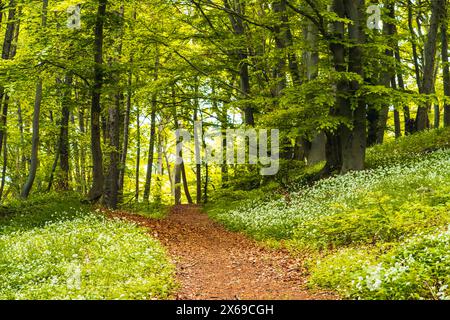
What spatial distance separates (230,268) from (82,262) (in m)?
3.31

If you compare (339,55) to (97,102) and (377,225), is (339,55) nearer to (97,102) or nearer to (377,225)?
(97,102)

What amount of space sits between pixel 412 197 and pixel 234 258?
4750 mm

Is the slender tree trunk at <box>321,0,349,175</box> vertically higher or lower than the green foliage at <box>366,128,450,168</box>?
higher

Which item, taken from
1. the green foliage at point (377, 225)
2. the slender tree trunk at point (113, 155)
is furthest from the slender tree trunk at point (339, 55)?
the slender tree trunk at point (113, 155)

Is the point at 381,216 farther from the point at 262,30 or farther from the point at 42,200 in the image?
the point at 262,30

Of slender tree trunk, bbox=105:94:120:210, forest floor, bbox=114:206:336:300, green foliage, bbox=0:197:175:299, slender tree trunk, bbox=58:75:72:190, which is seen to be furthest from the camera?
slender tree trunk, bbox=58:75:72:190

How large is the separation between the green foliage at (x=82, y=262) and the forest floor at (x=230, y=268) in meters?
0.57

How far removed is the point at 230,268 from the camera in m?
10.9

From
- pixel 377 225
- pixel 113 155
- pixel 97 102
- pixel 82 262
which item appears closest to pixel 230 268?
pixel 82 262

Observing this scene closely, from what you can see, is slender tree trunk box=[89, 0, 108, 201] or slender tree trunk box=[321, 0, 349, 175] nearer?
slender tree trunk box=[321, 0, 349, 175]

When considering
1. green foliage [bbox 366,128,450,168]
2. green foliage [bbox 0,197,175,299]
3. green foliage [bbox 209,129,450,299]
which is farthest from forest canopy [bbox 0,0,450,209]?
green foliage [bbox 0,197,175,299]

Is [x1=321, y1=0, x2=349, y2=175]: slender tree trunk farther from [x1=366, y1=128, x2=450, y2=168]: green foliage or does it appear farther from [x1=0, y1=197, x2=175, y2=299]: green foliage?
[x1=0, y1=197, x2=175, y2=299]: green foliage

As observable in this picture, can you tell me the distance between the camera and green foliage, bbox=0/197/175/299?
794cm

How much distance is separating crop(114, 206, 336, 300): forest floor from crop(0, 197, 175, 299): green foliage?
0.57m
